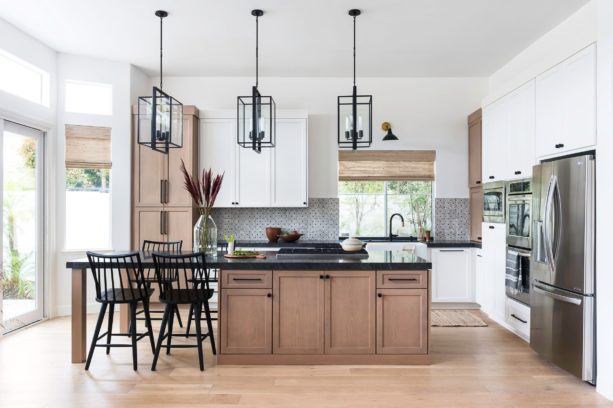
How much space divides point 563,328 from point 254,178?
12.5 ft

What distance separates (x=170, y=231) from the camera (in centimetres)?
559

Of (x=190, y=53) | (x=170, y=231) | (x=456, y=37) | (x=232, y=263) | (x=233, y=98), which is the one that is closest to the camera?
(x=232, y=263)

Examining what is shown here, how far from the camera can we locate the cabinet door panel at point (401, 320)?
3615 mm

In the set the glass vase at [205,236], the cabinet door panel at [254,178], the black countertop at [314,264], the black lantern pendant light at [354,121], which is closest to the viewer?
the black countertop at [314,264]

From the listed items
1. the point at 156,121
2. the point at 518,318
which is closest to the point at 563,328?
the point at 518,318

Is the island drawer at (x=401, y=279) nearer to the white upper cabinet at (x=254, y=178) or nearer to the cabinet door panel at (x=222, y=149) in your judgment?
the white upper cabinet at (x=254, y=178)

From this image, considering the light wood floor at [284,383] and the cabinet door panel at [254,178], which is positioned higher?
the cabinet door panel at [254,178]

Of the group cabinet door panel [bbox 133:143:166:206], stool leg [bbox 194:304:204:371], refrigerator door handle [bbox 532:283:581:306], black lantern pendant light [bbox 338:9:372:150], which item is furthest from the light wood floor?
cabinet door panel [bbox 133:143:166:206]

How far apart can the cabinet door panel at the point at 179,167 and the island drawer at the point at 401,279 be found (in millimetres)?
2941

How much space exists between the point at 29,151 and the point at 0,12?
1.46m

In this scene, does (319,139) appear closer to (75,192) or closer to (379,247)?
(379,247)

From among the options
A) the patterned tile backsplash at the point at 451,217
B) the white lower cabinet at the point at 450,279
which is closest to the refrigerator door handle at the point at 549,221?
the white lower cabinet at the point at 450,279

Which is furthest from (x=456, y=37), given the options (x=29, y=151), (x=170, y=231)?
(x=29, y=151)

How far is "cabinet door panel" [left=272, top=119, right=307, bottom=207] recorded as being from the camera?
5.80 meters
